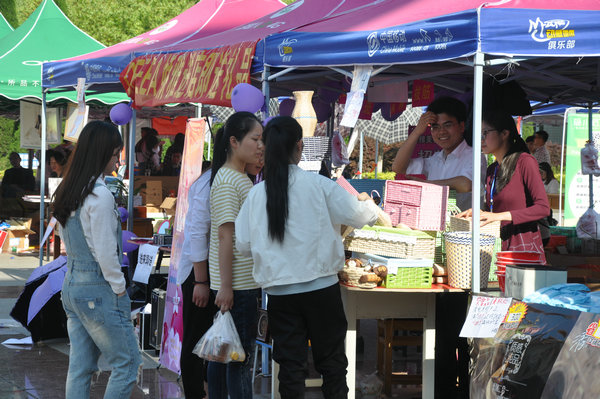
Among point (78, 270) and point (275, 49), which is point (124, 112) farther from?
point (78, 270)

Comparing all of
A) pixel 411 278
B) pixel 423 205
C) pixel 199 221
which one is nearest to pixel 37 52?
pixel 199 221

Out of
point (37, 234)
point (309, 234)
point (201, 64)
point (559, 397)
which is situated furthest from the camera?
point (37, 234)

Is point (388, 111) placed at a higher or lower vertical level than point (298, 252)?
higher

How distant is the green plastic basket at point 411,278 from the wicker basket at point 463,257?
15 centimetres

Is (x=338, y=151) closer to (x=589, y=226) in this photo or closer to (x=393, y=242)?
(x=589, y=226)

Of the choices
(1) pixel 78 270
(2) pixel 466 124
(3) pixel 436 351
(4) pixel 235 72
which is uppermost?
(4) pixel 235 72

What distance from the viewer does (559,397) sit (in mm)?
3826

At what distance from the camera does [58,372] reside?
268 inches

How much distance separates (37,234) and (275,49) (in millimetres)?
10795

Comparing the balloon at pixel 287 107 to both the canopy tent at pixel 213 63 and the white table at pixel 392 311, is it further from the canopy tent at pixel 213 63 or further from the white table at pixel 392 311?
the white table at pixel 392 311

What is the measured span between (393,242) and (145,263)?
281 cm

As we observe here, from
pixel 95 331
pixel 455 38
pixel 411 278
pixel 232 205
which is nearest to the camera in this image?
pixel 95 331

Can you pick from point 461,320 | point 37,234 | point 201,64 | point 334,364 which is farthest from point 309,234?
point 37,234

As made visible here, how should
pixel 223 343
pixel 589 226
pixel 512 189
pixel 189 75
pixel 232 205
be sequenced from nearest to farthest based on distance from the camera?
1. pixel 223 343
2. pixel 232 205
3. pixel 512 189
4. pixel 189 75
5. pixel 589 226
